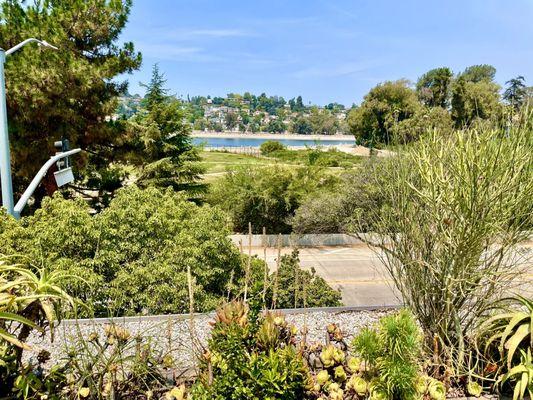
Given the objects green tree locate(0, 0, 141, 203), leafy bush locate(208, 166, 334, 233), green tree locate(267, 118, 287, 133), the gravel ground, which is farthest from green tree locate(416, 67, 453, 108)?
green tree locate(267, 118, 287, 133)

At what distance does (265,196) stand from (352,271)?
21.7 ft

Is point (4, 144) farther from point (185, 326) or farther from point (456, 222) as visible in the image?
point (456, 222)

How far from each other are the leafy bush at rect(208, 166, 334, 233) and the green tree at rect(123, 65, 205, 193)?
2.09 metres

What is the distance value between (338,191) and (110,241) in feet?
41.6

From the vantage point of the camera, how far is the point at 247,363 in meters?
3.51

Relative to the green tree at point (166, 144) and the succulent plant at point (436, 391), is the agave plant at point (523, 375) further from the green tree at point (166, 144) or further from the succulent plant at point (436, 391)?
A: the green tree at point (166, 144)

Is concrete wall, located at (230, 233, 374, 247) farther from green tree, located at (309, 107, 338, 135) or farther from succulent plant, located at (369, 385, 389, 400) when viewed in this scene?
green tree, located at (309, 107, 338, 135)

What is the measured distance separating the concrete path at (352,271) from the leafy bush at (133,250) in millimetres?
2754

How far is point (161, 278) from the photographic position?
23.9 feet

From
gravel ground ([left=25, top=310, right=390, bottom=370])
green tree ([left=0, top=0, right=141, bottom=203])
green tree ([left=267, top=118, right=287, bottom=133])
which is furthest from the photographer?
green tree ([left=267, top=118, right=287, bottom=133])

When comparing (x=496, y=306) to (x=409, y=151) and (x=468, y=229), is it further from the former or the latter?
(x=409, y=151)

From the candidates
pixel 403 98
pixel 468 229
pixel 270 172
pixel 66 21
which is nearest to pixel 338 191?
pixel 270 172

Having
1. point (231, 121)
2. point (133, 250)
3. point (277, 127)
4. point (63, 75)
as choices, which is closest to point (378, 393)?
point (133, 250)

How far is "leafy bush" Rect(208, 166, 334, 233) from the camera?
63.2 ft
